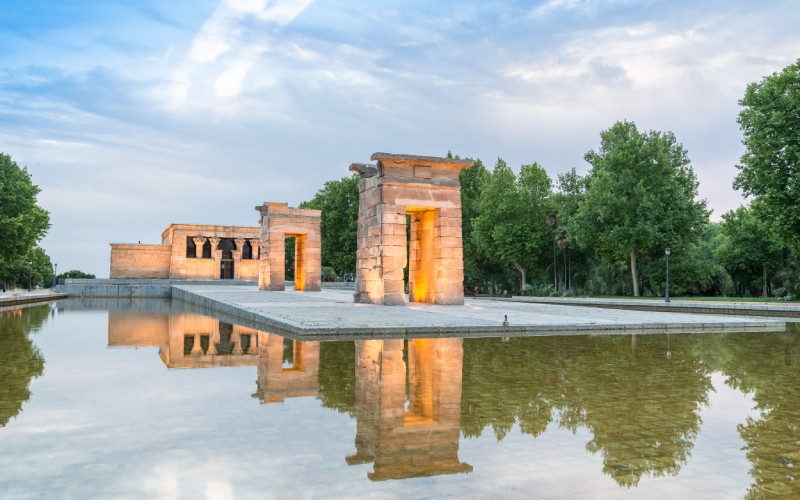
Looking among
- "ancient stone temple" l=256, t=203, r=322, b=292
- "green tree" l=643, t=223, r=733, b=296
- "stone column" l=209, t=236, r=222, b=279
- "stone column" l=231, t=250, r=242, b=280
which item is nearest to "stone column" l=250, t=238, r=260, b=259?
"stone column" l=231, t=250, r=242, b=280

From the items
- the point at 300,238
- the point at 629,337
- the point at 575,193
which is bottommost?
the point at 629,337

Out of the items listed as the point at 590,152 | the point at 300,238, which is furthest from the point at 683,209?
the point at 300,238

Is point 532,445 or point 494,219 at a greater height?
point 494,219

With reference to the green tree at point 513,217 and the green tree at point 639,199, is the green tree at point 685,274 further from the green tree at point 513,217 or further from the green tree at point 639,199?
the green tree at point 513,217

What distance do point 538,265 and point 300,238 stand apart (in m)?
26.4

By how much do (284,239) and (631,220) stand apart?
79.5 feet

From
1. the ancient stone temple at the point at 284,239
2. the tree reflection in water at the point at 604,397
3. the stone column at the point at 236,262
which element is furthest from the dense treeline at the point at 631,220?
the tree reflection in water at the point at 604,397

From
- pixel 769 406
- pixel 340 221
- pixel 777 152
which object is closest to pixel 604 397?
pixel 769 406

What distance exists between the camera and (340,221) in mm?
60375

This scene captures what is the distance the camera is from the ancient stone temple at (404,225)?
23.3 m

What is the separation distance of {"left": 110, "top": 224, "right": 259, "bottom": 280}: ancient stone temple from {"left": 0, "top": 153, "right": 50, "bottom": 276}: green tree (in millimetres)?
22433

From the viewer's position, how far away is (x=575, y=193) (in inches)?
2202

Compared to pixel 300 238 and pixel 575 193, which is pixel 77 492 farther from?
pixel 575 193

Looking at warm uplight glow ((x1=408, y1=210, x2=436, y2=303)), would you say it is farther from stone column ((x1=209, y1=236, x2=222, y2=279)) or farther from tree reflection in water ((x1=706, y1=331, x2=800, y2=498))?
stone column ((x1=209, y1=236, x2=222, y2=279))
